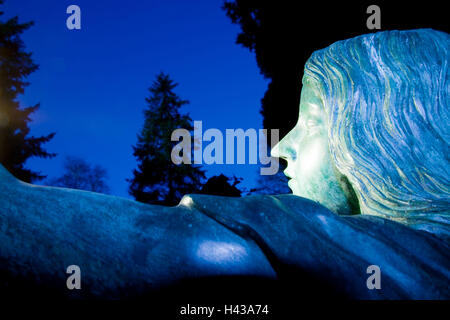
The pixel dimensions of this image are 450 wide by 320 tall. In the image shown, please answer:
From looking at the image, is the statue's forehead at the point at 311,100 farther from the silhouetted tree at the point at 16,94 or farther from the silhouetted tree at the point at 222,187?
the silhouetted tree at the point at 16,94

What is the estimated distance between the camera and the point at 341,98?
2.17 m

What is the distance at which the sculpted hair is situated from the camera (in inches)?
71.7

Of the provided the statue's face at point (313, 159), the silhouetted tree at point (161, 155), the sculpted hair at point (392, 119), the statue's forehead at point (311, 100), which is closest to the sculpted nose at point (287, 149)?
the statue's face at point (313, 159)

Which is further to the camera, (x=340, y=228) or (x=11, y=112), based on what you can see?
(x=11, y=112)

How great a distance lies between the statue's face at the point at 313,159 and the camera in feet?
7.72

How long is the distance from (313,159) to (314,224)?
122 cm

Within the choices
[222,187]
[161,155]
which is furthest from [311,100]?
[161,155]

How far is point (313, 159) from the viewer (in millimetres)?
2422

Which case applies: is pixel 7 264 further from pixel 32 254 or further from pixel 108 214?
pixel 108 214

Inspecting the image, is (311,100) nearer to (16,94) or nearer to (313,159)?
(313,159)

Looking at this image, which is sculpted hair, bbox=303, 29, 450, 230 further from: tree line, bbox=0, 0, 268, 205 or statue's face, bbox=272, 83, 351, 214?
tree line, bbox=0, 0, 268, 205

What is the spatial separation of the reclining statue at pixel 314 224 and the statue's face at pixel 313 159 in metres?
0.23
